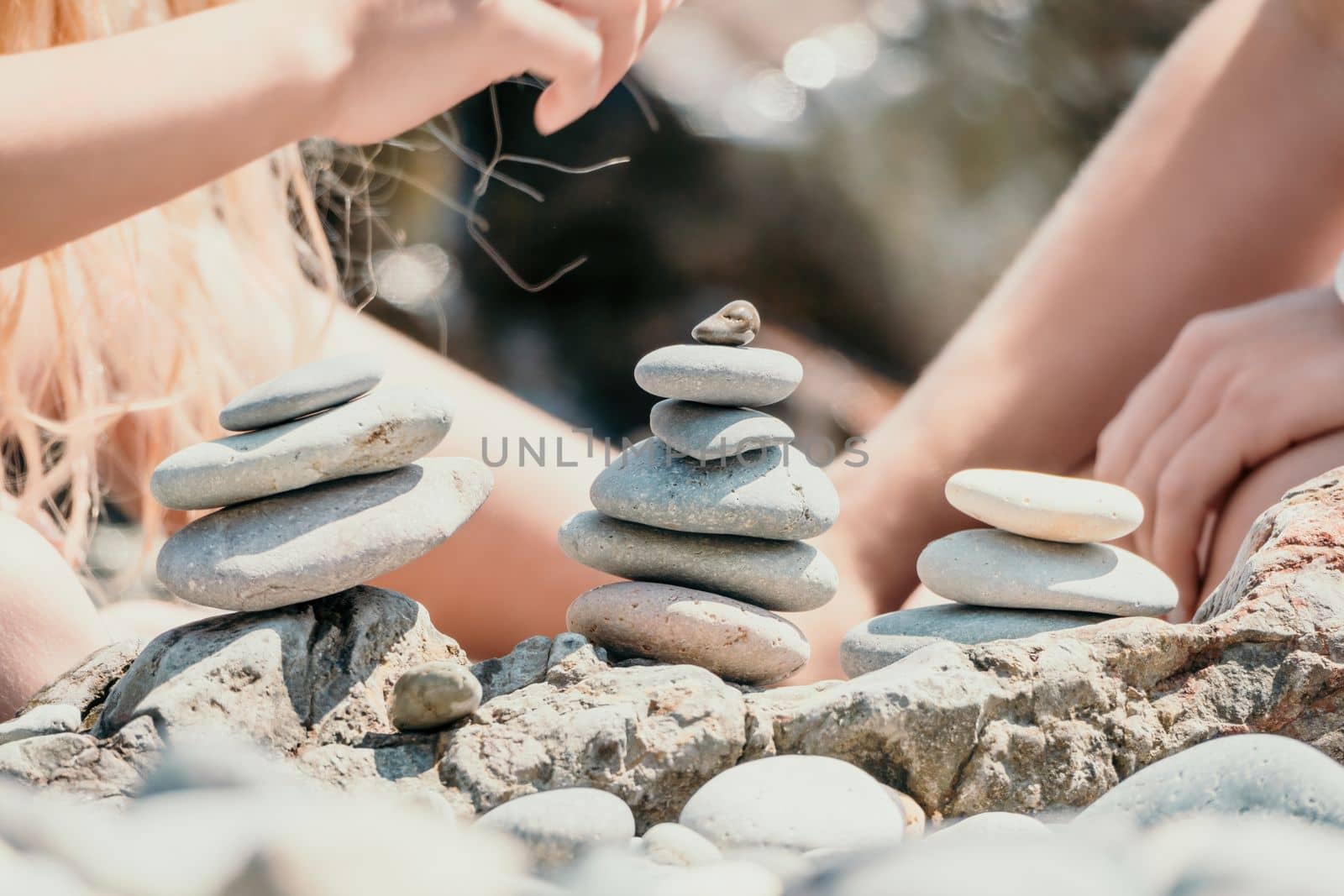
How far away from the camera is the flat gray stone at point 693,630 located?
1052mm

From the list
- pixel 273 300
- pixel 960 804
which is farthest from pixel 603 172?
pixel 960 804

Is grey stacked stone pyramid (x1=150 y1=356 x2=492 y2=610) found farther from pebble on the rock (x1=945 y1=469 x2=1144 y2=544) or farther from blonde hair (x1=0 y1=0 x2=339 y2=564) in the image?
blonde hair (x1=0 y1=0 x2=339 y2=564)

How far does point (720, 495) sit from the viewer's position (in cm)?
107

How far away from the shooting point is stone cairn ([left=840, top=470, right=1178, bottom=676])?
112 cm

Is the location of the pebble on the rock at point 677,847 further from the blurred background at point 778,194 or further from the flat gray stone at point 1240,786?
the blurred background at point 778,194

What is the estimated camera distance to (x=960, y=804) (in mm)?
903

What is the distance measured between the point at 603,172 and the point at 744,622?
3.18 meters

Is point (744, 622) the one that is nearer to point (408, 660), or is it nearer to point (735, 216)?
point (408, 660)

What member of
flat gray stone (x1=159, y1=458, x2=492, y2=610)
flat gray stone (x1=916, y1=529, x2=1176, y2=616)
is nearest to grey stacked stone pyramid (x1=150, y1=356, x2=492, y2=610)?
flat gray stone (x1=159, y1=458, x2=492, y2=610)

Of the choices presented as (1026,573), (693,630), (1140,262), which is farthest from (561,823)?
(1140,262)

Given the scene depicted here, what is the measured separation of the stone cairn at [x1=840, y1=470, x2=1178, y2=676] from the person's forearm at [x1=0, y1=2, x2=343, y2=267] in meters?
0.73

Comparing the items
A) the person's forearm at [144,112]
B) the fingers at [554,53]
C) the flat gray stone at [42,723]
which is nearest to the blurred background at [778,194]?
the fingers at [554,53]

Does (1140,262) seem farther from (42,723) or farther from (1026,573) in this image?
(42,723)

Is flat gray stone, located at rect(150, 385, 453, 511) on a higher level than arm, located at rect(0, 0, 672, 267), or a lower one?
lower
